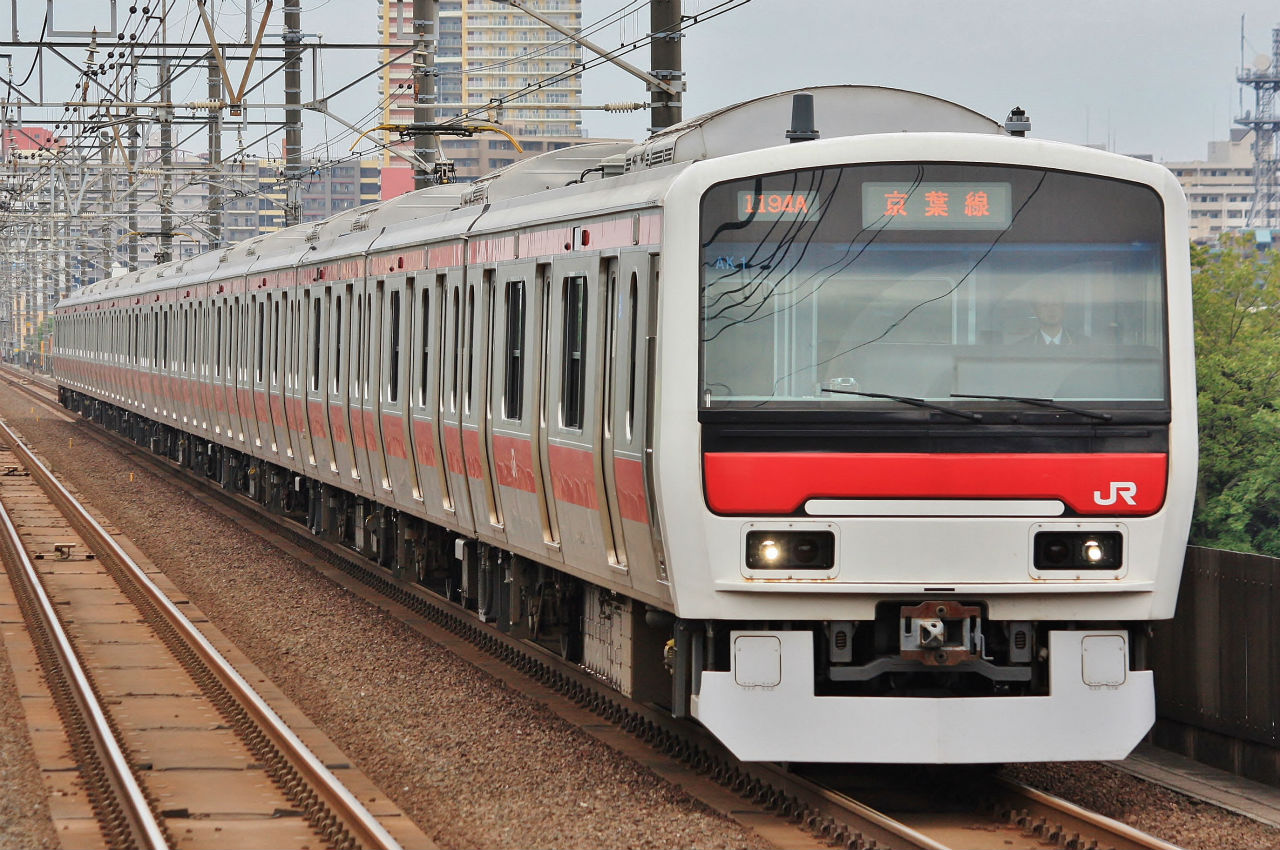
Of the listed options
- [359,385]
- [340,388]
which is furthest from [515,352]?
[340,388]

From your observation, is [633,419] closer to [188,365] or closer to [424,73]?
[424,73]

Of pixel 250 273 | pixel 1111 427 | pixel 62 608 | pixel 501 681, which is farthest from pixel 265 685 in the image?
pixel 250 273

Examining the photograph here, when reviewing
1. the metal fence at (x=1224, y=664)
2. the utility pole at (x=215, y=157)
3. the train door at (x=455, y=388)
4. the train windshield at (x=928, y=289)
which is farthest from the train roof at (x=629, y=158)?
the utility pole at (x=215, y=157)

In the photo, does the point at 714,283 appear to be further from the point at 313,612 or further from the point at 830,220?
the point at 313,612

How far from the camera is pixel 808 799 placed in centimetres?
830

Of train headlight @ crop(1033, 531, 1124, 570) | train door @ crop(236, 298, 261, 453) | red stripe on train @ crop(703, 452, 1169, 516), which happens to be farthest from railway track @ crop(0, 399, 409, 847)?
train door @ crop(236, 298, 261, 453)

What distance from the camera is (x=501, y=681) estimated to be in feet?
39.9

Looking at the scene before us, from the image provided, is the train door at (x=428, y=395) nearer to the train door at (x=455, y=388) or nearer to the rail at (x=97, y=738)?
the train door at (x=455, y=388)

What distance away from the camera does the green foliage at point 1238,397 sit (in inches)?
1570

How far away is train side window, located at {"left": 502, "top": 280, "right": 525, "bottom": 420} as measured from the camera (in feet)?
36.2

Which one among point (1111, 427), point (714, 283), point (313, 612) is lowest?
point (313, 612)

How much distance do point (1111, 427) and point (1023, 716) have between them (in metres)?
1.25

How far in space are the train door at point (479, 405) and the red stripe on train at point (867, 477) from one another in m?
3.94

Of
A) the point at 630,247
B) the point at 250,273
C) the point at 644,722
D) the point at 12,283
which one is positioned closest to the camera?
the point at 630,247
